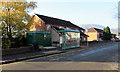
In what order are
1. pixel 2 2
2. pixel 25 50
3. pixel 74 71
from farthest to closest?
1. pixel 2 2
2. pixel 25 50
3. pixel 74 71

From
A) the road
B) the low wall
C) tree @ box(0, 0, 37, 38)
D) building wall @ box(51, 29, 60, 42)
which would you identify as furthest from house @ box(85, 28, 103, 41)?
the road

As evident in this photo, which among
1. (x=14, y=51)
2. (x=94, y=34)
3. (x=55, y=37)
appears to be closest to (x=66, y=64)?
(x=14, y=51)

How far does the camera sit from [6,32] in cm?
1636

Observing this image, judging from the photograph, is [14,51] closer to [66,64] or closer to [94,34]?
[66,64]

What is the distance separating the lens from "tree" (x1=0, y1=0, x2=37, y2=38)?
16.0 m

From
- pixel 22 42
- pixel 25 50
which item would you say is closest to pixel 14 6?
pixel 22 42

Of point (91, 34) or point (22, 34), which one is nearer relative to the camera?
point (22, 34)

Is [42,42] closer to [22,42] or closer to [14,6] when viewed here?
[22,42]

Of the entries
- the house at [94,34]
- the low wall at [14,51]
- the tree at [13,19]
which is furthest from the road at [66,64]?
the house at [94,34]

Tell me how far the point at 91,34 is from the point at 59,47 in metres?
48.1

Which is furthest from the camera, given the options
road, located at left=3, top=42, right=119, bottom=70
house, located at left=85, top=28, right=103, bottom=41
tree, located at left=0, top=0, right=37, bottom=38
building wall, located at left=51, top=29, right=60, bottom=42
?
house, located at left=85, top=28, right=103, bottom=41

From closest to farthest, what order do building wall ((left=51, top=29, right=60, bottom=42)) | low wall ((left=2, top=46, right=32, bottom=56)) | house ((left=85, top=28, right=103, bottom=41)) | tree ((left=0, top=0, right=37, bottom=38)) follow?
low wall ((left=2, top=46, right=32, bottom=56)), tree ((left=0, top=0, right=37, bottom=38)), building wall ((left=51, top=29, right=60, bottom=42)), house ((left=85, top=28, right=103, bottom=41))

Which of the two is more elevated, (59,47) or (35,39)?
(35,39)

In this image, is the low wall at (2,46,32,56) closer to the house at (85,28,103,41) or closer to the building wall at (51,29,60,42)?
the building wall at (51,29,60,42)
